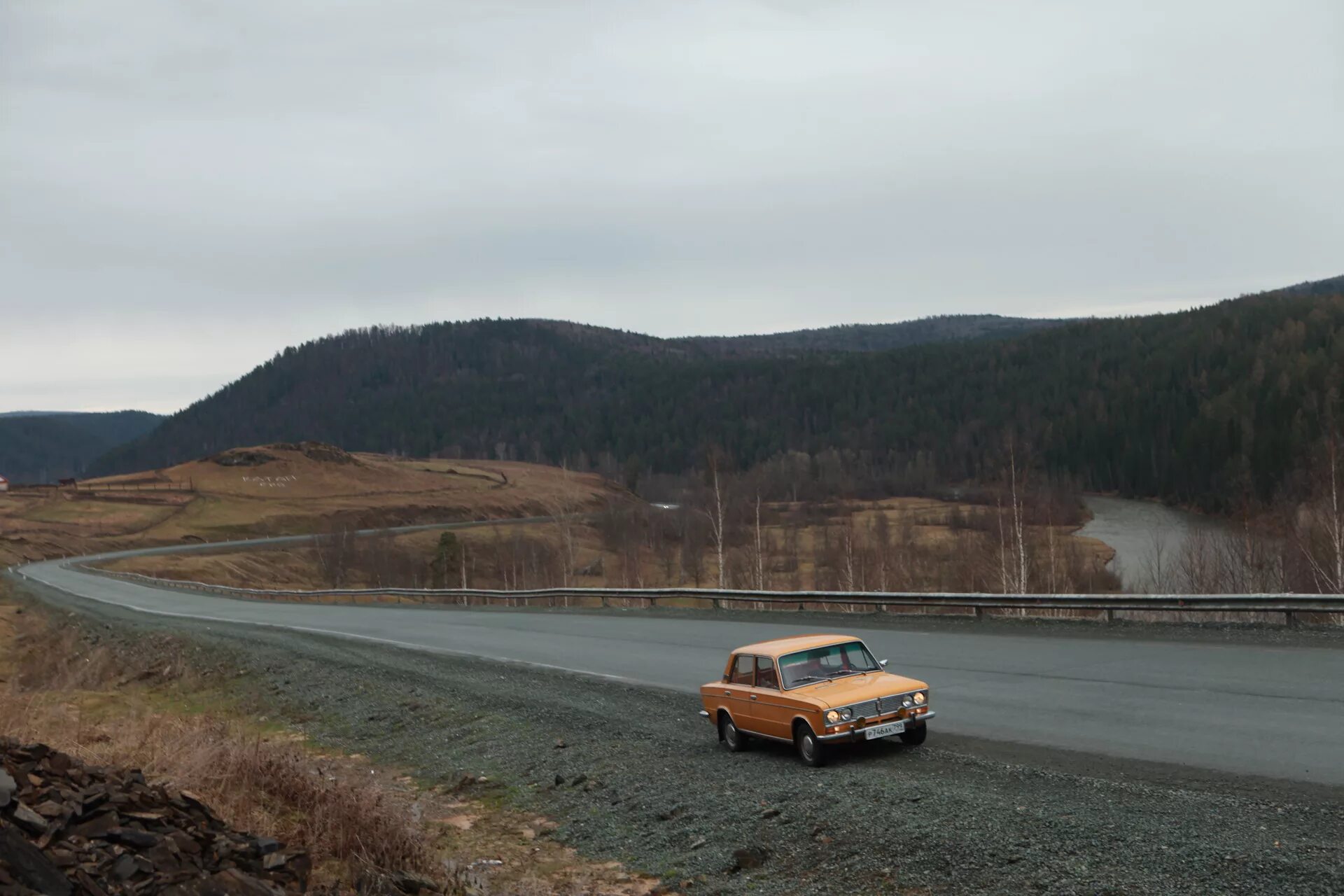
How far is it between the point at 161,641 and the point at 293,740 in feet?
58.5

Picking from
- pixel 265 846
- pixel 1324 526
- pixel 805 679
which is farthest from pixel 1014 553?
pixel 265 846

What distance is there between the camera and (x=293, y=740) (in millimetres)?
17844

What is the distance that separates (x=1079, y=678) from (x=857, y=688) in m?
5.31

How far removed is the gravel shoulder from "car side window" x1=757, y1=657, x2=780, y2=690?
841 millimetres

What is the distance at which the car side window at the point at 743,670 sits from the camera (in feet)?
44.8

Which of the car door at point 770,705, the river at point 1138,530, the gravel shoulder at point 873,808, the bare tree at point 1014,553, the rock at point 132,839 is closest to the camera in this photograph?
the rock at point 132,839

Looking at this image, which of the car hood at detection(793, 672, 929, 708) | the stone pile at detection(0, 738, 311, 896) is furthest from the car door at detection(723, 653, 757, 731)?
the stone pile at detection(0, 738, 311, 896)

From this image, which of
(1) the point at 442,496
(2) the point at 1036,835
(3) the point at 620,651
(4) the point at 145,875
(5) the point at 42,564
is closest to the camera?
(4) the point at 145,875

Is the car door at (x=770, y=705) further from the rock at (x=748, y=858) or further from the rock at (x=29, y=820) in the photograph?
the rock at (x=29, y=820)

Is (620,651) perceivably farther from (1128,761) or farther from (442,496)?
(442,496)

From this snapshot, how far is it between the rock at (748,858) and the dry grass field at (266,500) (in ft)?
313

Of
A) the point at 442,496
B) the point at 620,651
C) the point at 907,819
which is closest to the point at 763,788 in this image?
the point at 907,819

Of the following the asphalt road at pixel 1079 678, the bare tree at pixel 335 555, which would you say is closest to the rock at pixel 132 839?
the asphalt road at pixel 1079 678

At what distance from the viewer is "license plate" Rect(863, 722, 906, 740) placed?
1204 cm
